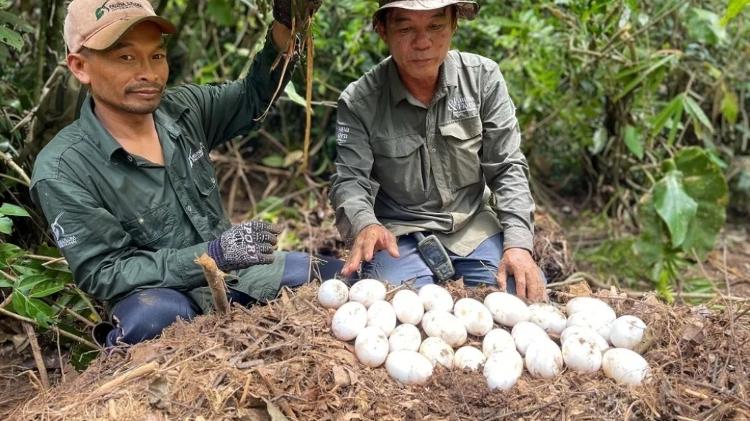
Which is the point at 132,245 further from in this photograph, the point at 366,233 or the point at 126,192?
the point at 366,233

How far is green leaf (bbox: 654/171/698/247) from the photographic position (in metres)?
4.26

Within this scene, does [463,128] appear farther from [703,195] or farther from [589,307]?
[703,195]

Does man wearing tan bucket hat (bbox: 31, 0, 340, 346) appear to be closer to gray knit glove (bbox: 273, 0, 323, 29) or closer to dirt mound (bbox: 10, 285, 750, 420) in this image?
gray knit glove (bbox: 273, 0, 323, 29)

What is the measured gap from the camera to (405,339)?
8.28ft

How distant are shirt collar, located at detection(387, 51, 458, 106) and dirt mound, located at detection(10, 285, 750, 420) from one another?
1.13 meters

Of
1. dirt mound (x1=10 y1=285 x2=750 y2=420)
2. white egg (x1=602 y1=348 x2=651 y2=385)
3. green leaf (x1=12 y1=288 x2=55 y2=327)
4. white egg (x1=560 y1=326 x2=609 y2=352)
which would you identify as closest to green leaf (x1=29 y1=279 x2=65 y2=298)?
green leaf (x1=12 y1=288 x2=55 y2=327)

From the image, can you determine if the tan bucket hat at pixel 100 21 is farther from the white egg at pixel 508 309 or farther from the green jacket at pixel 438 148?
the white egg at pixel 508 309

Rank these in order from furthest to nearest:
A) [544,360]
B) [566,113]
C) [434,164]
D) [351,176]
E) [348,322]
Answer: [566,113] < [434,164] < [351,176] < [348,322] < [544,360]

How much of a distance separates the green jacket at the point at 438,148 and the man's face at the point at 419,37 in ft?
0.52

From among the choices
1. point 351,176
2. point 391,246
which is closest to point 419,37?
point 351,176

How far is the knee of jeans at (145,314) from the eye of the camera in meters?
2.64

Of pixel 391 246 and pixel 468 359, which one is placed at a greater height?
pixel 391 246

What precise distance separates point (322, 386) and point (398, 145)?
129 cm

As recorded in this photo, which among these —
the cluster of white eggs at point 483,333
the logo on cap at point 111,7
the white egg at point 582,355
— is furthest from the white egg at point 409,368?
the logo on cap at point 111,7
